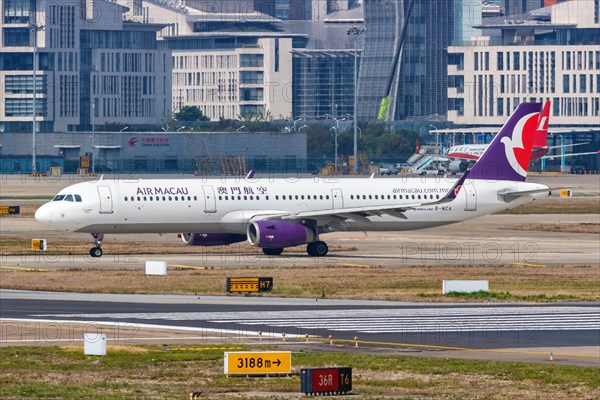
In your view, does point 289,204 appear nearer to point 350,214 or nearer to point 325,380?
point 350,214

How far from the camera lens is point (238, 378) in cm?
3488

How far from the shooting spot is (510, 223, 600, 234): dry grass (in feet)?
308

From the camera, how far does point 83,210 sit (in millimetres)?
71000

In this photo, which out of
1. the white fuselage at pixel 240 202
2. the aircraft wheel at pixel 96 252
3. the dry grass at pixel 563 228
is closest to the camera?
the white fuselage at pixel 240 202

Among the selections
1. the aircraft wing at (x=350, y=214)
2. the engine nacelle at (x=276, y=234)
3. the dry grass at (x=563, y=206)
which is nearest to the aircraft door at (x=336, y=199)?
the aircraft wing at (x=350, y=214)

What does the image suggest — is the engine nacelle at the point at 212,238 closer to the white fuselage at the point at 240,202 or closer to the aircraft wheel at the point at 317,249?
the white fuselage at the point at 240,202

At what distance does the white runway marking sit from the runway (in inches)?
1.2

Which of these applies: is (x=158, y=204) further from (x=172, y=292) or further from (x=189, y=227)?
(x=172, y=292)

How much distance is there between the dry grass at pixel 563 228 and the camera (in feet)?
308

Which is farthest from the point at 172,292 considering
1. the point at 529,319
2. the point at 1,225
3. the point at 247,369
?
the point at 1,225

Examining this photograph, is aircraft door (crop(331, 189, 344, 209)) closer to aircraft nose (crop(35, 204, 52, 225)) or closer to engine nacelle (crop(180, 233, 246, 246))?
engine nacelle (crop(180, 233, 246, 246))

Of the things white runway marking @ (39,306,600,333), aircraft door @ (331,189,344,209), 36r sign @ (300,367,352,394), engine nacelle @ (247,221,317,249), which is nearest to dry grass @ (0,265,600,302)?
white runway marking @ (39,306,600,333)

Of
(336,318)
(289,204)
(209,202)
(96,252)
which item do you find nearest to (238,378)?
(336,318)

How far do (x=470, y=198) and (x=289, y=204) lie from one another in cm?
1022
